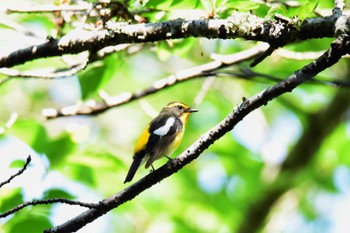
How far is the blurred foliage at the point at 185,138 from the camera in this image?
4.14 m

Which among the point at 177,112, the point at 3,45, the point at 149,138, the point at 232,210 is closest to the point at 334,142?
the point at 232,210

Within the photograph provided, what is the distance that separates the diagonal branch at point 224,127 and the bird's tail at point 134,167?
137 cm

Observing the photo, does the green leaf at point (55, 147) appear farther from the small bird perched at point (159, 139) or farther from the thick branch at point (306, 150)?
the thick branch at point (306, 150)

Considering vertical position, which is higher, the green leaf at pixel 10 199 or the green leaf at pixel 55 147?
the green leaf at pixel 10 199

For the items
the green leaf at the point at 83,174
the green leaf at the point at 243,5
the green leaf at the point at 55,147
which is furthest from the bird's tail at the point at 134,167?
the green leaf at the point at 243,5

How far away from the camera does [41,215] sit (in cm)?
382

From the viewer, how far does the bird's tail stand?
4645 mm

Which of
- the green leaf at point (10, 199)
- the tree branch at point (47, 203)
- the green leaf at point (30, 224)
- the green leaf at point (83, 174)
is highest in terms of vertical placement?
the tree branch at point (47, 203)

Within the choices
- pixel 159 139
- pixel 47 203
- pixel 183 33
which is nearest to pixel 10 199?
pixel 47 203

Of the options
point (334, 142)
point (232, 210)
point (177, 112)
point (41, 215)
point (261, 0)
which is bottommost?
point (232, 210)

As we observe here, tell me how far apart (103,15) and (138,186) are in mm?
1262

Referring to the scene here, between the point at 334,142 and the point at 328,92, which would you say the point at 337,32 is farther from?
the point at 328,92

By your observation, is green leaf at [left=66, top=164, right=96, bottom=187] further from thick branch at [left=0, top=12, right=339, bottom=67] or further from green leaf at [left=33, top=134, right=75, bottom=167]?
thick branch at [left=0, top=12, right=339, bottom=67]

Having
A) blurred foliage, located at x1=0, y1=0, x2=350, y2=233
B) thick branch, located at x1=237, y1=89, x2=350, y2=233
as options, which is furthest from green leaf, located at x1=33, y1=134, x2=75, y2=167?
thick branch, located at x1=237, y1=89, x2=350, y2=233
